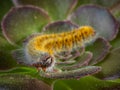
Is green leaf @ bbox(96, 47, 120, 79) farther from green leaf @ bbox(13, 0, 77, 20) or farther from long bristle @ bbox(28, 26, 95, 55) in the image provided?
green leaf @ bbox(13, 0, 77, 20)

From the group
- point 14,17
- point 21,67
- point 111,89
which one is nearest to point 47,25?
point 14,17

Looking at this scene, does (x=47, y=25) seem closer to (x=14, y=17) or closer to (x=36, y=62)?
(x=14, y=17)

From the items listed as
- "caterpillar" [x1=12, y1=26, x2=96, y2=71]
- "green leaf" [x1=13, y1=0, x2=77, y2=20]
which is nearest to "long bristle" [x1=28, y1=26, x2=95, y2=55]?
"caterpillar" [x1=12, y1=26, x2=96, y2=71]

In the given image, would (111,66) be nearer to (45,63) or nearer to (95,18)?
(45,63)

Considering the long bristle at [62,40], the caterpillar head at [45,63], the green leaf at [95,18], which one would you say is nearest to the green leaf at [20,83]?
the caterpillar head at [45,63]

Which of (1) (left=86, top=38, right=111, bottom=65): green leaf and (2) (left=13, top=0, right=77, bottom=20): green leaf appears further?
(2) (left=13, top=0, right=77, bottom=20): green leaf

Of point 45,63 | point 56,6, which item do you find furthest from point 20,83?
point 56,6

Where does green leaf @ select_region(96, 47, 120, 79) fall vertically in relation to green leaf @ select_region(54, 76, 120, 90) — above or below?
→ above

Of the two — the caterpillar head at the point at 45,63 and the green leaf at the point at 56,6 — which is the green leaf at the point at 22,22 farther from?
the caterpillar head at the point at 45,63
